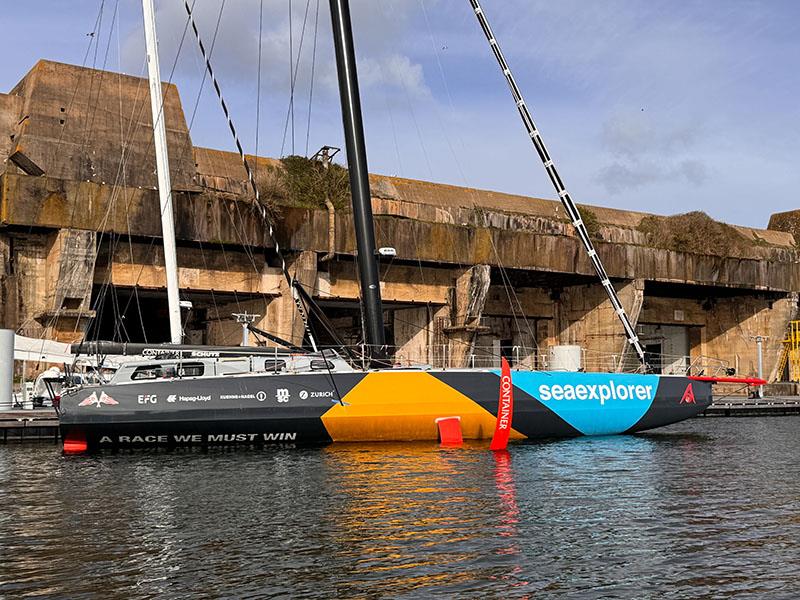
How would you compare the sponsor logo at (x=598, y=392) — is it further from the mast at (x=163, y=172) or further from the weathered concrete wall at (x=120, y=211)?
the weathered concrete wall at (x=120, y=211)

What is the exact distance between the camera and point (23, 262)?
1176 inches

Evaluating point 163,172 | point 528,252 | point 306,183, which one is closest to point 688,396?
point 528,252

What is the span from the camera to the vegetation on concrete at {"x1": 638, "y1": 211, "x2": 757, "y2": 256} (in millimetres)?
47781

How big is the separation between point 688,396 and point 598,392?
281 centimetres

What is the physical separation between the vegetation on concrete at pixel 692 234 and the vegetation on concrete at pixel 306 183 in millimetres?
18533

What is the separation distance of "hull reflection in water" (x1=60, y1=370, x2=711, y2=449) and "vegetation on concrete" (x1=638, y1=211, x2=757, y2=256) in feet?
84.9

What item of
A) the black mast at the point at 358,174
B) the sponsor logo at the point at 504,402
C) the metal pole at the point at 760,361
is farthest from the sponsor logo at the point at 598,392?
the metal pole at the point at 760,361

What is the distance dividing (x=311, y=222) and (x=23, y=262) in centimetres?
1023

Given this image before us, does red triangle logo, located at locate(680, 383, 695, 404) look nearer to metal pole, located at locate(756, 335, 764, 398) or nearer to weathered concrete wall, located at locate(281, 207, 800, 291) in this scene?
weathered concrete wall, located at locate(281, 207, 800, 291)

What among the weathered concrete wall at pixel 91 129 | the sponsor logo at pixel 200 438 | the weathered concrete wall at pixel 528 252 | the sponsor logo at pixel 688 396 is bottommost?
the sponsor logo at pixel 200 438

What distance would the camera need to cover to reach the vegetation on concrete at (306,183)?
1415 inches

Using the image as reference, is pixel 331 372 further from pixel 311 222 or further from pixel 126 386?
pixel 311 222

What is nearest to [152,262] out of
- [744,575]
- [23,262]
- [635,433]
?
[23,262]

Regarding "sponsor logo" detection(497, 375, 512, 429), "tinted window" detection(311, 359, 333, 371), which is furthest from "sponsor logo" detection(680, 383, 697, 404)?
"tinted window" detection(311, 359, 333, 371)
